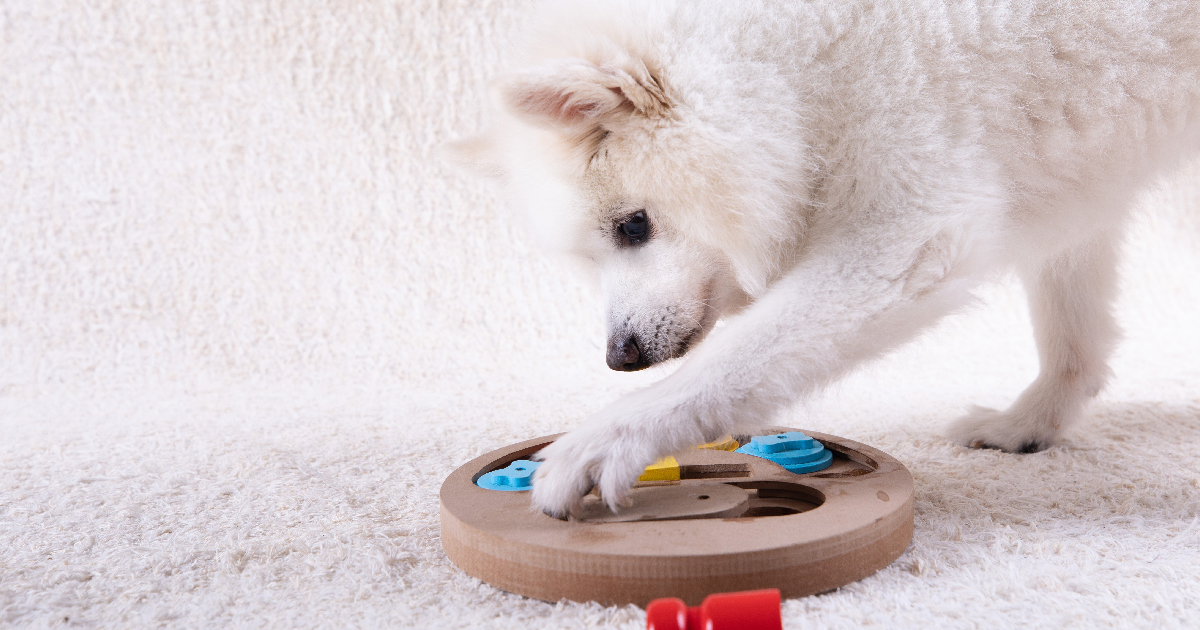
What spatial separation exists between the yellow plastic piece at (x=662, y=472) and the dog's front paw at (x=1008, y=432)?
858mm

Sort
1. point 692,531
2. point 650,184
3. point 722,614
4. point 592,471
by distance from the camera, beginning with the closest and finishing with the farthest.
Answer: point 722,614 → point 692,531 → point 592,471 → point 650,184

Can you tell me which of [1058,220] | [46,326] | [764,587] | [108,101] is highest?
[108,101]

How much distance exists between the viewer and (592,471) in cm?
119

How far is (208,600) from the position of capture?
1.08 meters

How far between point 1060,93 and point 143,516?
1.59m

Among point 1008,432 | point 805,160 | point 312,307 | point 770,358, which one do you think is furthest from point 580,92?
point 312,307

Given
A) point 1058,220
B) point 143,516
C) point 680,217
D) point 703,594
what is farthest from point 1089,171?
point 143,516

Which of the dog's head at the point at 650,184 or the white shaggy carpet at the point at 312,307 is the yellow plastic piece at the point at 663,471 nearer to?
the dog's head at the point at 650,184

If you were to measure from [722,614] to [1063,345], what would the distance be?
1532mm

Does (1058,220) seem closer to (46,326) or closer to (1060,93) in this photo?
(1060,93)

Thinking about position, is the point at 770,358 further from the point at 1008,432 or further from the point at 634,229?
the point at 1008,432

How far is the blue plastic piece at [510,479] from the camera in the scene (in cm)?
132

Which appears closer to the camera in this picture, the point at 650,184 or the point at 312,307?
the point at 650,184

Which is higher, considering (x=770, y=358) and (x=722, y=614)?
(x=770, y=358)
